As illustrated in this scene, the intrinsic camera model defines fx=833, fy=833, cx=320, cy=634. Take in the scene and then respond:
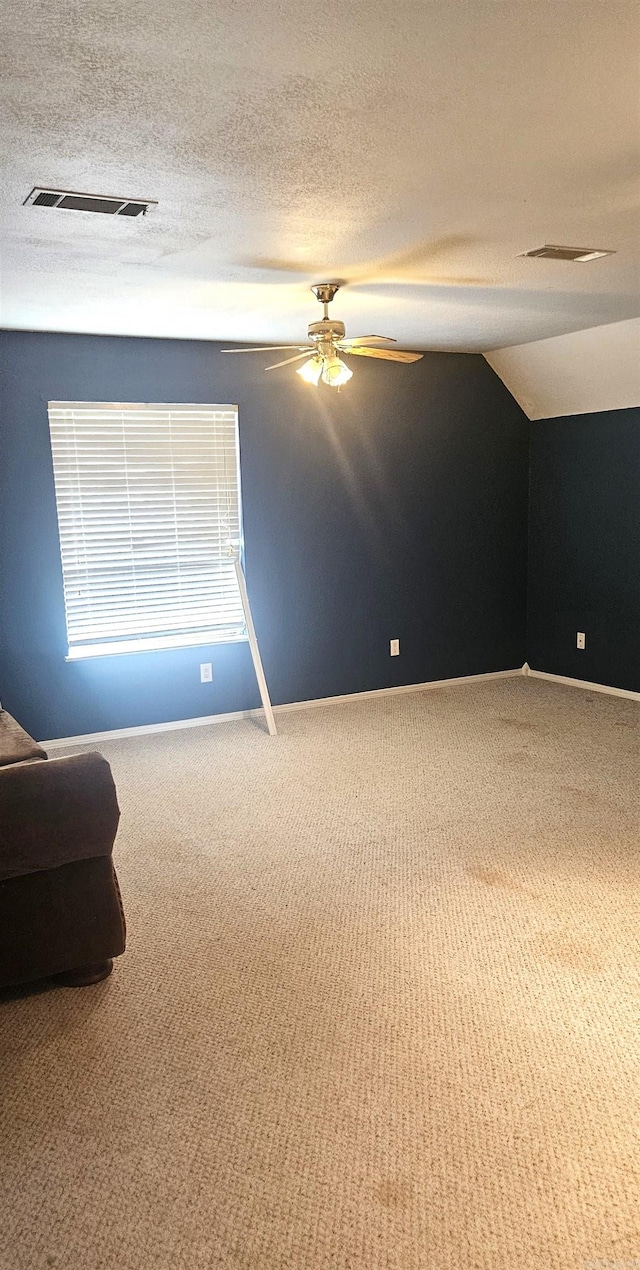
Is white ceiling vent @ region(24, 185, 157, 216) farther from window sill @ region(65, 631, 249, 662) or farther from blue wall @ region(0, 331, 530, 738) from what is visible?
window sill @ region(65, 631, 249, 662)

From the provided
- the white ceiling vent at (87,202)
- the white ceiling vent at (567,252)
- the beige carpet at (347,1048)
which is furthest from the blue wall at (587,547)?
the white ceiling vent at (87,202)

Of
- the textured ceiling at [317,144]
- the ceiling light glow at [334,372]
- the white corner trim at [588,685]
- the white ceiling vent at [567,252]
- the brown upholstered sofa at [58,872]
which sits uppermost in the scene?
the white ceiling vent at [567,252]

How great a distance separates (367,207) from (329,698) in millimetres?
3672

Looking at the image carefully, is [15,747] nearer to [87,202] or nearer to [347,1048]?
[347,1048]

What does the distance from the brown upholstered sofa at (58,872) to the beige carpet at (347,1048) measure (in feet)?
0.46

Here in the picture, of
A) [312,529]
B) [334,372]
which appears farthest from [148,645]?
[334,372]

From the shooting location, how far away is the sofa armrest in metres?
2.37

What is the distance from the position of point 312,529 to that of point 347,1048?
12.6 ft

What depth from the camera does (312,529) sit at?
5629mm

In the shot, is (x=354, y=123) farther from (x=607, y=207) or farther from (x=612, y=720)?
(x=612, y=720)

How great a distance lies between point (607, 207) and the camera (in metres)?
2.75

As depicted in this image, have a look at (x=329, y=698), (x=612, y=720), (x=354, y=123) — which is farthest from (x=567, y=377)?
(x=354, y=123)

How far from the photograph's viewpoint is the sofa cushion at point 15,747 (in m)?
3.42

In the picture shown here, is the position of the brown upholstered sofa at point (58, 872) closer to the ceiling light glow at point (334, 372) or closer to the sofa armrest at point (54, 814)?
the sofa armrest at point (54, 814)
